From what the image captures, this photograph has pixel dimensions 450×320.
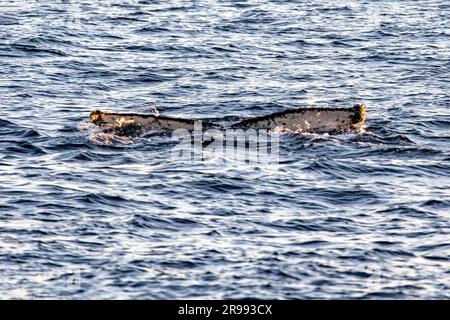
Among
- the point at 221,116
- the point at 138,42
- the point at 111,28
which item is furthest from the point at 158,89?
the point at 111,28

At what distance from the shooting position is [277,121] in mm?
33562

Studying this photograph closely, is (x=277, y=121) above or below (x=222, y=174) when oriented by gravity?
above

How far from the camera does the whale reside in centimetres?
3312

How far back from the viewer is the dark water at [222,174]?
23266mm

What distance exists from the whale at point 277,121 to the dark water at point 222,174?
1.62 ft

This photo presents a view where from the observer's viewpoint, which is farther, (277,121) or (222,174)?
(277,121)

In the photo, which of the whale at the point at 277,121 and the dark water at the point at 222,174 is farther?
the whale at the point at 277,121

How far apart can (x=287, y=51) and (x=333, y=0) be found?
1384cm

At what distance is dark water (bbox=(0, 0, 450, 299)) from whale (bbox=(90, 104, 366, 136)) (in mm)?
492

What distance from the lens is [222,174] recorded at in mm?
30312

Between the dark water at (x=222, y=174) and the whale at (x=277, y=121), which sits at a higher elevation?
the whale at (x=277, y=121)

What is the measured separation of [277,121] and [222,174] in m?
3.97

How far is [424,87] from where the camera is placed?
1672 inches
